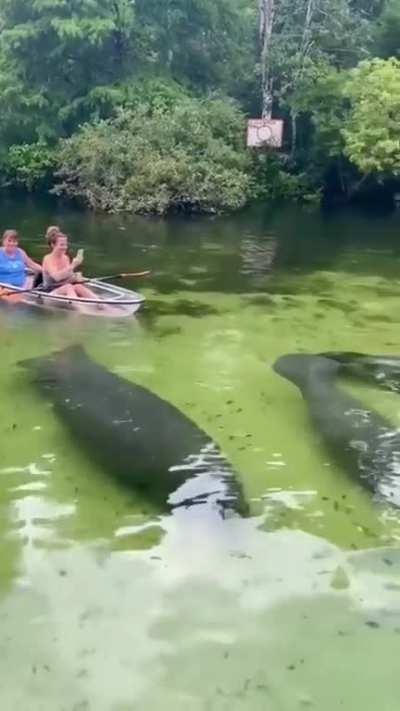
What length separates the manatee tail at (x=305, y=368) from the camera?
877 cm

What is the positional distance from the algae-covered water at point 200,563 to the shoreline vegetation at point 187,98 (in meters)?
15.5

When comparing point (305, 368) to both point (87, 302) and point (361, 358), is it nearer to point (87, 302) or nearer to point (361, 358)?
point (361, 358)

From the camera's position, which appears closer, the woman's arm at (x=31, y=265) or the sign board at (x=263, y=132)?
the woman's arm at (x=31, y=265)

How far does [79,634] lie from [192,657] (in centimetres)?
61

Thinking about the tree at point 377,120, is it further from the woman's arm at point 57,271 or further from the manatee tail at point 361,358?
the manatee tail at point 361,358

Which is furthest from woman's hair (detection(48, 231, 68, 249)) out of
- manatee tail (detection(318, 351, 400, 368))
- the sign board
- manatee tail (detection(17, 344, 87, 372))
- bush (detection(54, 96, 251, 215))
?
the sign board

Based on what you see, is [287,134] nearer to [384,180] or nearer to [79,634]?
[384,180]

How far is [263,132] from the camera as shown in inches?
1067

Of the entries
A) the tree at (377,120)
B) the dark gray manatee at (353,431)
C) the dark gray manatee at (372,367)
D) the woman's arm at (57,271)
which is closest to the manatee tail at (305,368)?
the dark gray manatee at (353,431)

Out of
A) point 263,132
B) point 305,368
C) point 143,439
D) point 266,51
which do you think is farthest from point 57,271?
point 266,51

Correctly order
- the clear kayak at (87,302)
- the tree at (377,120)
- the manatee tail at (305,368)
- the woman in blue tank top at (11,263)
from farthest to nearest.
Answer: the tree at (377,120) → the woman in blue tank top at (11,263) → the clear kayak at (87,302) → the manatee tail at (305,368)

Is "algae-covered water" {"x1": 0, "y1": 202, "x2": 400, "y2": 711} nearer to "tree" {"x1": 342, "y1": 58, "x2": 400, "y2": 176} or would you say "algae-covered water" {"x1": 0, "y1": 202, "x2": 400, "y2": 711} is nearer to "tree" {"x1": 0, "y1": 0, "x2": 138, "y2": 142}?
"tree" {"x1": 342, "y1": 58, "x2": 400, "y2": 176}

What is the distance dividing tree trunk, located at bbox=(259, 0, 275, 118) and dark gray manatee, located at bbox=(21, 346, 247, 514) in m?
21.6

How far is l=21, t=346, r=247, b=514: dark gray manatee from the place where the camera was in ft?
20.2
